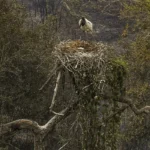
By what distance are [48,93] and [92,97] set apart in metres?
8.32

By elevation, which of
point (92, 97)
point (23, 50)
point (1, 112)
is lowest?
point (1, 112)

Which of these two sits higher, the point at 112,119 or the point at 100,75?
the point at 100,75

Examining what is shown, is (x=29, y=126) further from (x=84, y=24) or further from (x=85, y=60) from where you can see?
(x=84, y=24)

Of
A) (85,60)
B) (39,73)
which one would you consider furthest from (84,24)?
(39,73)

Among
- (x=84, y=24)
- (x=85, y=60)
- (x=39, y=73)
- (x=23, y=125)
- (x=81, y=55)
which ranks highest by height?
(x=81, y=55)

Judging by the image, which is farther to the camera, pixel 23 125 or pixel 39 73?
pixel 39 73

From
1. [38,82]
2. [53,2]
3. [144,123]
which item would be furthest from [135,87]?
[53,2]

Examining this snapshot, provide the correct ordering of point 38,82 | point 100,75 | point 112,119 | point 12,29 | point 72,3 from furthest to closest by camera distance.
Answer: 1. point 72,3
2. point 38,82
3. point 12,29
4. point 112,119
5. point 100,75

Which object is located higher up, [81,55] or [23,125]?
[81,55]

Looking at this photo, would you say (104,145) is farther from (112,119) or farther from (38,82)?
(38,82)

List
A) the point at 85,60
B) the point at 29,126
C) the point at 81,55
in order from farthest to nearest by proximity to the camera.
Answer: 1. the point at 29,126
2. the point at 85,60
3. the point at 81,55

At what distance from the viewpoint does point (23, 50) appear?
1644 centimetres

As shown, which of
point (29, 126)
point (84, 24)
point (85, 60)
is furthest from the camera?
point (84, 24)

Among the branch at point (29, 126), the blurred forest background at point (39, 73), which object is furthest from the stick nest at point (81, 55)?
the blurred forest background at point (39, 73)
